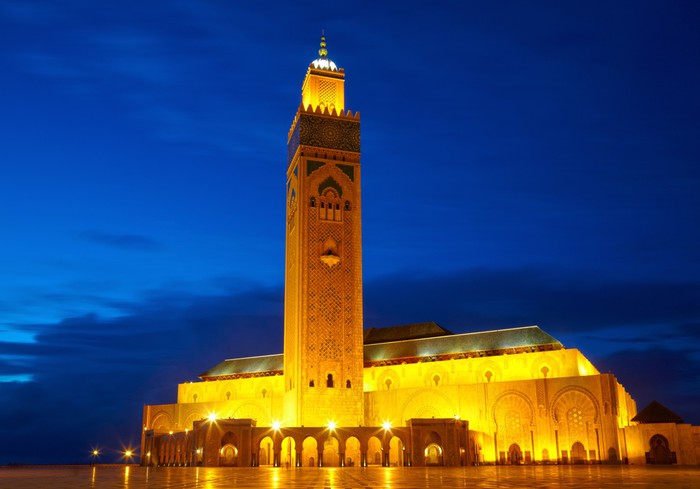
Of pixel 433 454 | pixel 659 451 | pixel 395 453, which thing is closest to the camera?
pixel 433 454

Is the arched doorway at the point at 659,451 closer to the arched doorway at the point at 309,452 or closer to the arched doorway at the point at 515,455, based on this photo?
the arched doorway at the point at 515,455

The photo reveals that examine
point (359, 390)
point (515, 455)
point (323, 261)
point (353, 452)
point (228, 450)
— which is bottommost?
point (515, 455)

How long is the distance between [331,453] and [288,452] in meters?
2.26

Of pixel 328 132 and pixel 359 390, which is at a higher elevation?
pixel 328 132

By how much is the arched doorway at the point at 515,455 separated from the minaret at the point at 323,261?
6.86 m

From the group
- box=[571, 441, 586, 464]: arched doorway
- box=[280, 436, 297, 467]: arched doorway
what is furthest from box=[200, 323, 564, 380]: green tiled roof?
box=[280, 436, 297, 467]: arched doorway

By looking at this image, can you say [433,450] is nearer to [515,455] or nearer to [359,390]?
[515,455]

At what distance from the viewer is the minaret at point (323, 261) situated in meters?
34.0

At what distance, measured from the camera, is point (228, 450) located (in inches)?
1163

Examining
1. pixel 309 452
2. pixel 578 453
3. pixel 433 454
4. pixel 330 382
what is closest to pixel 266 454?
pixel 309 452

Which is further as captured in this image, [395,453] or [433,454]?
[395,453]

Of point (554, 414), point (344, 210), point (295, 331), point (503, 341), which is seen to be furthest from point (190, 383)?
point (554, 414)

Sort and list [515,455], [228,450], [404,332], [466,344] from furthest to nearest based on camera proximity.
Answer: [404,332], [466,344], [515,455], [228,450]

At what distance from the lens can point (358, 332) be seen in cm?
3538
